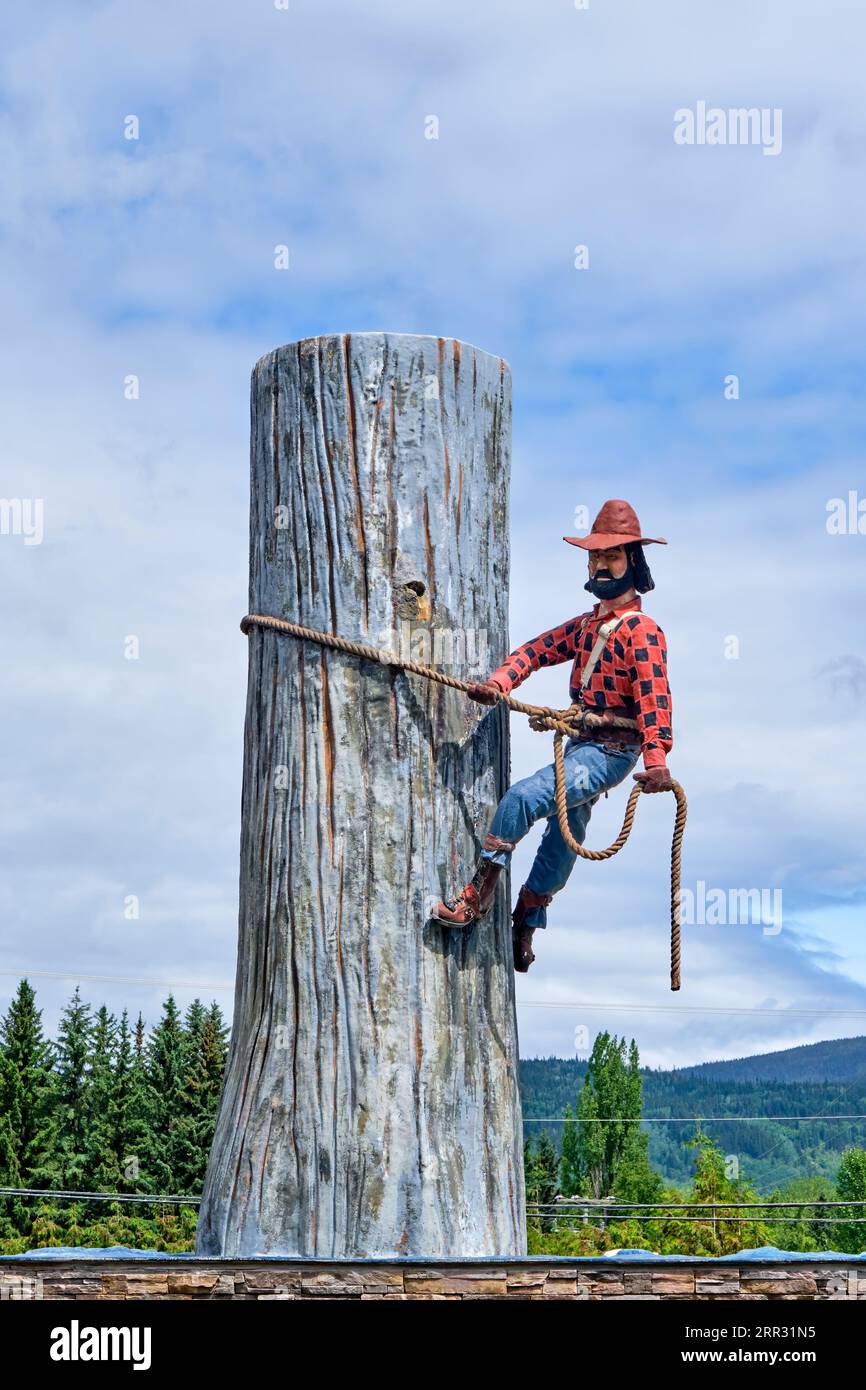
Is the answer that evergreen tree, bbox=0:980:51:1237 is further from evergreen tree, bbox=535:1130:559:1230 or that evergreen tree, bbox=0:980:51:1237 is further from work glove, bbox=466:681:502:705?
work glove, bbox=466:681:502:705

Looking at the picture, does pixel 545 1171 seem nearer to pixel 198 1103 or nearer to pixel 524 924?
pixel 198 1103

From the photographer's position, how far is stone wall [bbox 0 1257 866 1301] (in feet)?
19.7

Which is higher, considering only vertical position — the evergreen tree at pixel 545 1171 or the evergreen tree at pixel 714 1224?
the evergreen tree at pixel 714 1224

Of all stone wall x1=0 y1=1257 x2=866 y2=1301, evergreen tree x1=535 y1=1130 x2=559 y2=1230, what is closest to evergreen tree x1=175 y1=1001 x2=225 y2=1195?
evergreen tree x1=535 y1=1130 x2=559 y2=1230

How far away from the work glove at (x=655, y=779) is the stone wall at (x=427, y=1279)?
1.95 meters

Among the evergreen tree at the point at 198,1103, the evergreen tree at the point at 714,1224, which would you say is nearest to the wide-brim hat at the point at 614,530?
the evergreen tree at the point at 714,1224

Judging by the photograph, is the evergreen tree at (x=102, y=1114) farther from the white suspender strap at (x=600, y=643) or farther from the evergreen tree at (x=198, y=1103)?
the white suspender strap at (x=600, y=643)

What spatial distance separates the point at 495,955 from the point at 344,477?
202 cm

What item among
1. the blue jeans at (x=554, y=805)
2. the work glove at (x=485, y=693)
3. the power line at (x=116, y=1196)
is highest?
the work glove at (x=485, y=693)

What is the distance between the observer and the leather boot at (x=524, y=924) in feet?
25.1
